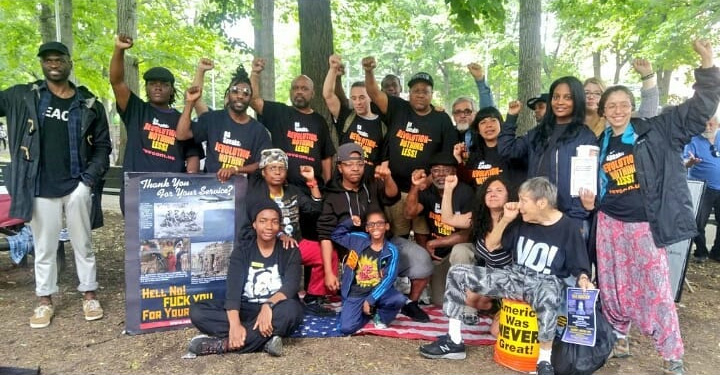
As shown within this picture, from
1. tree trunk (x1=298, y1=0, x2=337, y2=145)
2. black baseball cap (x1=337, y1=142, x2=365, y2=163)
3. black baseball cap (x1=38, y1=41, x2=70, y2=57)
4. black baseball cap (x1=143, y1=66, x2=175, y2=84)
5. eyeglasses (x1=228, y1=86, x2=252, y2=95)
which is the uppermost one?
tree trunk (x1=298, y1=0, x2=337, y2=145)

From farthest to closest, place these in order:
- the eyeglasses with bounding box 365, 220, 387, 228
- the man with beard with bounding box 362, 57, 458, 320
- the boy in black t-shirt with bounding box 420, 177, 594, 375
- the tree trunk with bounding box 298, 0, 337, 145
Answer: the tree trunk with bounding box 298, 0, 337, 145, the man with beard with bounding box 362, 57, 458, 320, the eyeglasses with bounding box 365, 220, 387, 228, the boy in black t-shirt with bounding box 420, 177, 594, 375

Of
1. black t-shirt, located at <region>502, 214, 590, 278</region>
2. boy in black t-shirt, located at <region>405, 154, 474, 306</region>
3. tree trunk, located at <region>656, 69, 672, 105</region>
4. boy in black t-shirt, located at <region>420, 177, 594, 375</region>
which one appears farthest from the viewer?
tree trunk, located at <region>656, 69, 672, 105</region>

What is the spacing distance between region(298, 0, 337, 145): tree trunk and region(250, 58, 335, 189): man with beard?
4.49ft

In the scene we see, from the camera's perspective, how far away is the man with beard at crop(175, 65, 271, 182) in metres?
4.91

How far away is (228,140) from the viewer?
4.95 metres

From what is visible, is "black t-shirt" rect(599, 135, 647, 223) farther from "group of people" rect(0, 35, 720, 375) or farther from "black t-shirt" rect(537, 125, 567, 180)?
"black t-shirt" rect(537, 125, 567, 180)

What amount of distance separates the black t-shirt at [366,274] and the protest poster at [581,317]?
Result: 169 cm

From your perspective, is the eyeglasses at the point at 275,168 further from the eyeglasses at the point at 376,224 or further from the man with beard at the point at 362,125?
the man with beard at the point at 362,125

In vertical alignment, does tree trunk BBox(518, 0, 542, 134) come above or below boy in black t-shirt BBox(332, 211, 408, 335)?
above

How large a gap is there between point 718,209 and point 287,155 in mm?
6601

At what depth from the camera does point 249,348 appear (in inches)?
163

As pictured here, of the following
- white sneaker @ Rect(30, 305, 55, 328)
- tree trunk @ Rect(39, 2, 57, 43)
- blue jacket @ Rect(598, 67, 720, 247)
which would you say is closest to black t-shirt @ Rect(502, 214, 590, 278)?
blue jacket @ Rect(598, 67, 720, 247)

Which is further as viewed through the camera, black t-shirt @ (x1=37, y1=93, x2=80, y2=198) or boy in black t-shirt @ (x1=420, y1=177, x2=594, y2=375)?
black t-shirt @ (x1=37, y1=93, x2=80, y2=198)

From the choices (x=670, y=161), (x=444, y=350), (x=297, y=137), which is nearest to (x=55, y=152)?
(x=297, y=137)
